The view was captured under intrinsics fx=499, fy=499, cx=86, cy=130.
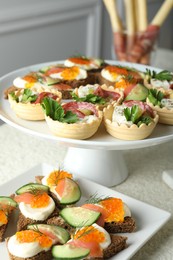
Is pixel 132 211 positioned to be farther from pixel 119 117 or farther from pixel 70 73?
pixel 70 73

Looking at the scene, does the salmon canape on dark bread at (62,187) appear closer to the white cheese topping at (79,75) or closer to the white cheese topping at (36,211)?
the white cheese topping at (36,211)

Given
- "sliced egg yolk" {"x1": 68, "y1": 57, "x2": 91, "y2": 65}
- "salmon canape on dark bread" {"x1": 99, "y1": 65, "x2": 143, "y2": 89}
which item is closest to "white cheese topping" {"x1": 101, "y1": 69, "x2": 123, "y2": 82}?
"salmon canape on dark bread" {"x1": 99, "y1": 65, "x2": 143, "y2": 89}

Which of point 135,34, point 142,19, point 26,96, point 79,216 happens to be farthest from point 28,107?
point 142,19

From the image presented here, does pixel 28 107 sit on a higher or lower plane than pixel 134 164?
higher

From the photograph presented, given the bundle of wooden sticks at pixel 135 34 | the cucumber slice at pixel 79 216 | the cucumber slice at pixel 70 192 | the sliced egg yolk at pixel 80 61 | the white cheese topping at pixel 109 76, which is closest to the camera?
the cucumber slice at pixel 79 216

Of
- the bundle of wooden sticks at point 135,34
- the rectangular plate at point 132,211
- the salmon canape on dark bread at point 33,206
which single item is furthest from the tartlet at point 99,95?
the bundle of wooden sticks at point 135,34

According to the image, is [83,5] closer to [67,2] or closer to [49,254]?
[67,2]
